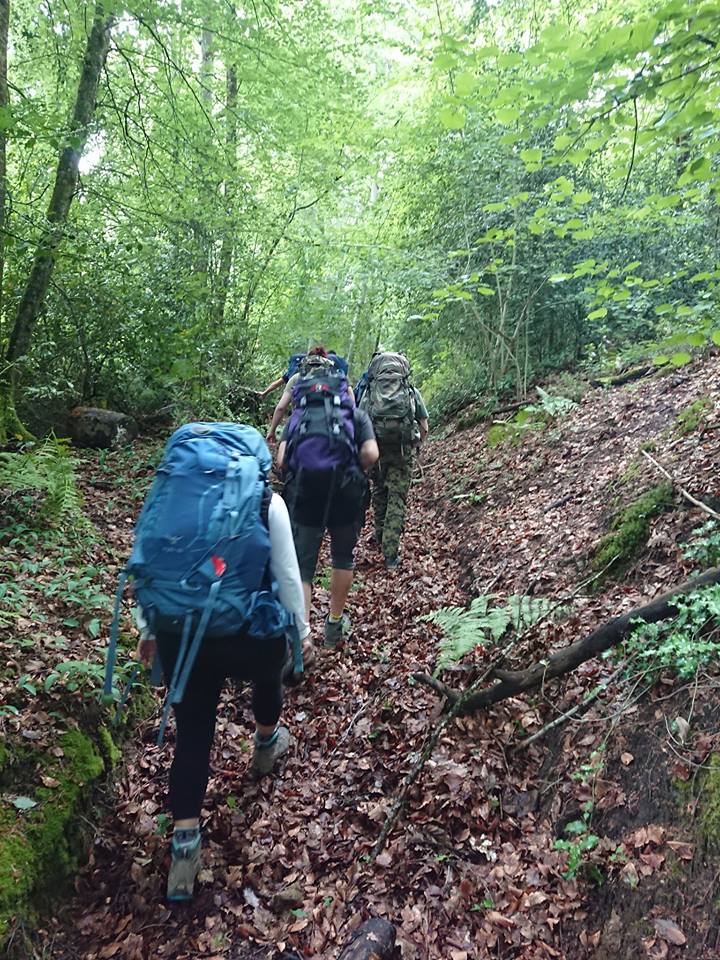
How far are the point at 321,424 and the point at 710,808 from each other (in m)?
3.45

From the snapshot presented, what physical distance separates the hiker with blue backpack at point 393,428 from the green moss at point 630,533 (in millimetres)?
2705

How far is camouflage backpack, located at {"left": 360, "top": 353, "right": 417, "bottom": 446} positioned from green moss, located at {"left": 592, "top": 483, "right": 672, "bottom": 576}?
2.71m

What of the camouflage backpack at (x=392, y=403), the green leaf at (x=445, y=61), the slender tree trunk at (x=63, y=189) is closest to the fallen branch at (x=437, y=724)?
the camouflage backpack at (x=392, y=403)

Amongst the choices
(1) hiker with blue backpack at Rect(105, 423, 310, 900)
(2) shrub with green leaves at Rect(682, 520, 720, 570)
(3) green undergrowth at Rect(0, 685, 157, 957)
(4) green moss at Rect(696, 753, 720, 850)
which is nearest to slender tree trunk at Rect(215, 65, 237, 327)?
(1) hiker with blue backpack at Rect(105, 423, 310, 900)

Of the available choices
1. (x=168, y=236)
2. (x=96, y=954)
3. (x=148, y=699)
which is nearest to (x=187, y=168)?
(x=168, y=236)

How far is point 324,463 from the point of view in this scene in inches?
183

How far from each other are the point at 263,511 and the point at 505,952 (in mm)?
2268

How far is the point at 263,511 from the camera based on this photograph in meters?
2.96

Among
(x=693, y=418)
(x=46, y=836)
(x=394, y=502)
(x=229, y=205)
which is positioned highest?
(x=229, y=205)

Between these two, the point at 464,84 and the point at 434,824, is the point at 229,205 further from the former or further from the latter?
the point at 434,824

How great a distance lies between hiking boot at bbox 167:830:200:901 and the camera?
2.95 meters

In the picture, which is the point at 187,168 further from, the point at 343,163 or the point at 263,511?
the point at 263,511

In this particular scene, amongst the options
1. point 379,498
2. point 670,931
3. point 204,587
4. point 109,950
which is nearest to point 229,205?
point 379,498

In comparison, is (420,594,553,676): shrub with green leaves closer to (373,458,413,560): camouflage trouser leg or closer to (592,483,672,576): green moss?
(592,483,672,576): green moss
